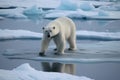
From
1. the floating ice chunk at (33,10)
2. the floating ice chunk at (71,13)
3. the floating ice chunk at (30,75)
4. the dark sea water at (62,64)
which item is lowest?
the floating ice chunk at (30,75)

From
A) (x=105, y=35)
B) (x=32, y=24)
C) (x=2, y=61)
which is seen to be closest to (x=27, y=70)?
(x=2, y=61)

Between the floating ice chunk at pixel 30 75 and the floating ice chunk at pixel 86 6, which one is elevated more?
the floating ice chunk at pixel 86 6

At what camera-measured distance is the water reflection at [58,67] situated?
→ 2.69 m

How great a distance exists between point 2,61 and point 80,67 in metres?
0.59

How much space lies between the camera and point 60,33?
2.84m

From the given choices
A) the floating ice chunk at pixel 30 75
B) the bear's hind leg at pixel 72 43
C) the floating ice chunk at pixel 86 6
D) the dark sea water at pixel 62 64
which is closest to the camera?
the floating ice chunk at pixel 30 75

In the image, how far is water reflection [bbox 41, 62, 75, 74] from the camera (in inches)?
106

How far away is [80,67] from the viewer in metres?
2.71

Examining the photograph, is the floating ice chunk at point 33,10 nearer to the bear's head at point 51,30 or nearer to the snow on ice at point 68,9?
the snow on ice at point 68,9

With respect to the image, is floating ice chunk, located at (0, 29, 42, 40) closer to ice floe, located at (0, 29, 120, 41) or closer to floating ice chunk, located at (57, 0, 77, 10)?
ice floe, located at (0, 29, 120, 41)

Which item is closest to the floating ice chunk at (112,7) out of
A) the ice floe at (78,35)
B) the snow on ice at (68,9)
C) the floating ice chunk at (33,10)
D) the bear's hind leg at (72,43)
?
the snow on ice at (68,9)

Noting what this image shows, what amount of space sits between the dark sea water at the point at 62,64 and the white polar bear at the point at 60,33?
0.19 feet

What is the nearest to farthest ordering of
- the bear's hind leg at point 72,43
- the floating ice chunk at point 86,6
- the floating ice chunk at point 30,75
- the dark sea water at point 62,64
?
the floating ice chunk at point 30,75 < the dark sea water at point 62,64 < the bear's hind leg at point 72,43 < the floating ice chunk at point 86,6

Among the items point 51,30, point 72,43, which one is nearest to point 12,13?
point 51,30
